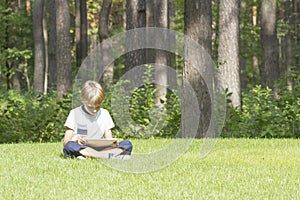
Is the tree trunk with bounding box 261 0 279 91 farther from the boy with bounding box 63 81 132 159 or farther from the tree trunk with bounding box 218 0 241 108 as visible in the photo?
the boy with bounding box 63 81 132 159

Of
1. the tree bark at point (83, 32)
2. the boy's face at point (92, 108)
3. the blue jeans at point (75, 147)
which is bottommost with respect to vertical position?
the blue jeans at point (75, 147)

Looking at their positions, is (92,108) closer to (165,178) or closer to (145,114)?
(165,178)

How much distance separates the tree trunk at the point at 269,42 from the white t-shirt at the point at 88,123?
1483cm

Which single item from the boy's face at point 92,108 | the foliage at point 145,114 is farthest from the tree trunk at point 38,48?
the boy's face at point 92,108

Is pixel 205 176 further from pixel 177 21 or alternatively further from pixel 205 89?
pixel 177 21

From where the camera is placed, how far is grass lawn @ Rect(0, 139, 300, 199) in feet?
22.2

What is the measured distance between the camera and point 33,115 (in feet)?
52.5

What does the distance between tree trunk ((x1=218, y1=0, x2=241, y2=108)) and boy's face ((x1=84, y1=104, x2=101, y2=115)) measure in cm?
907

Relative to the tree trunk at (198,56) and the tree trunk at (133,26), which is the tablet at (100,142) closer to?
the tree trunk at (198,56)

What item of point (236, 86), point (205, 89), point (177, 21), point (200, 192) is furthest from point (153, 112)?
point (177, 21)

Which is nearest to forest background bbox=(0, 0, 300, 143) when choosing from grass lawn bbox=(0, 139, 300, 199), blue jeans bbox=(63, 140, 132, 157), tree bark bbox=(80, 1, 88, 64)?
grass lawn bbox=(0, 139, 300, 199)

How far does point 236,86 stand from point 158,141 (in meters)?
5.63

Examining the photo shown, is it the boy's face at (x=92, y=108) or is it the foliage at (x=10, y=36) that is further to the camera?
the foliage at (x=10, y=36)

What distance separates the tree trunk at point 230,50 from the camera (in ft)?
59.7
